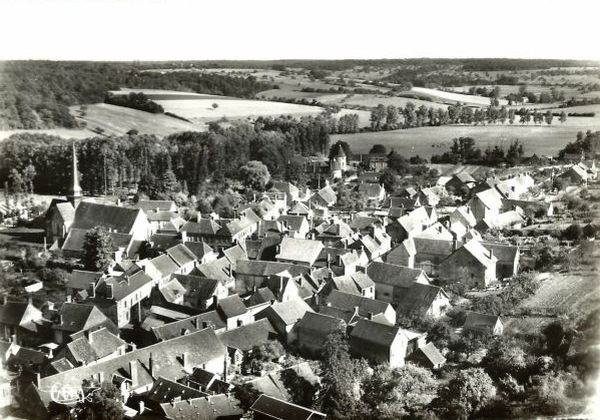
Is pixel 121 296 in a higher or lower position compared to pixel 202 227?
lower

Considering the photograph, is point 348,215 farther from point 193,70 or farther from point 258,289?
point 193,70

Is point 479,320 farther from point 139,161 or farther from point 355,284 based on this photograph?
point 139,161

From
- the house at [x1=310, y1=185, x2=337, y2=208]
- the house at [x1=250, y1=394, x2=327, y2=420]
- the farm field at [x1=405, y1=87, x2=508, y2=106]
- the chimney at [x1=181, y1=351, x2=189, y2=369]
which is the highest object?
the farm field at [x1=405, y1=87, x2=508, y2=106]

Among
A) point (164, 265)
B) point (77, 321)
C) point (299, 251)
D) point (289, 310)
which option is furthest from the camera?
point (299, 251)

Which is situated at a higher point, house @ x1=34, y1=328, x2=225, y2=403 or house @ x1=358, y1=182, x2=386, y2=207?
house @ x1=34, y1=328, x2=225, y2=403

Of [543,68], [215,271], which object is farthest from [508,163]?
[215,271]

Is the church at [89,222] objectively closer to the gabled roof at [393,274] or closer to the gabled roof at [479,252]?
the gabled roof at [393,274]

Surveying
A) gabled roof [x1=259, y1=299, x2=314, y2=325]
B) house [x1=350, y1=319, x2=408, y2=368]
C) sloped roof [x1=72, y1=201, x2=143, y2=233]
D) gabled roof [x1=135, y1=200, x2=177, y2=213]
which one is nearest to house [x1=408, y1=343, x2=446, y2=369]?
house [x1=350, y1=319, x2=408, y2=368]

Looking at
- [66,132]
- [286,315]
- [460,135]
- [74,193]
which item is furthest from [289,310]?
[460,135]

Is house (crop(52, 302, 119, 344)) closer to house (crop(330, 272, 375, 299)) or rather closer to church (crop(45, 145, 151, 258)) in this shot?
house (crop(330, 272, 375, 299))
